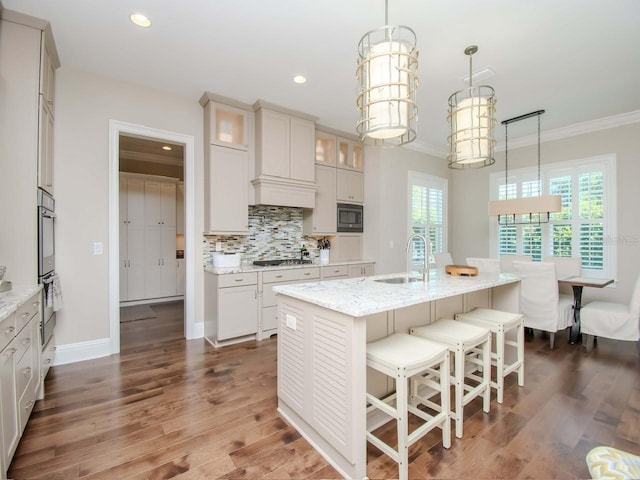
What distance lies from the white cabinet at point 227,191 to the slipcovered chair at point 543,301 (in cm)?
332

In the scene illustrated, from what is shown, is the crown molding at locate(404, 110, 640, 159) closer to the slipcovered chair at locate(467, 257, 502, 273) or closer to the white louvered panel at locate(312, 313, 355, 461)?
the slipcovered chair at locate(467, 257, 502, 273)

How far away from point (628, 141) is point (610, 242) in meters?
1.36

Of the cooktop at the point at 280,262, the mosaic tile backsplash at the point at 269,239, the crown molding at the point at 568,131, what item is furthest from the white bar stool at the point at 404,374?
the crown molding at the point at 568,131

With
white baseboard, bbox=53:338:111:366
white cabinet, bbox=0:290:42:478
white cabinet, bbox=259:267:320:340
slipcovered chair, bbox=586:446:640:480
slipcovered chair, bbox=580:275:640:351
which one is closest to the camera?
slipcovered chair, bbox=586:446:640:480

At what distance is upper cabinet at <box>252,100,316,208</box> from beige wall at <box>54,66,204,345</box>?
1.39 m

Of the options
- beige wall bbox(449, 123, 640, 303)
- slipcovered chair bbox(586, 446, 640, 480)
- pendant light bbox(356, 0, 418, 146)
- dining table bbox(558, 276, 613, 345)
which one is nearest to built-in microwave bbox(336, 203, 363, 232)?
beige wall bbox(449, 123, 640, 303)

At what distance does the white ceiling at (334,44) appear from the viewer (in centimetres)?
220

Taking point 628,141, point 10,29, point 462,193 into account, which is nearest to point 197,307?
point 10,29

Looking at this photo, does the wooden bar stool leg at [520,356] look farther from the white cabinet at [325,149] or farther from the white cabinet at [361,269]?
the white cabinet at [325,149]

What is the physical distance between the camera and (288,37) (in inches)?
99.4

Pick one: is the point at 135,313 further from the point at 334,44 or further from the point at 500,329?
the point at 500,329

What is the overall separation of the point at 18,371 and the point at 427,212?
5333 mm

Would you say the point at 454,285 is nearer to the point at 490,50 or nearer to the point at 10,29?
the point at 490,50

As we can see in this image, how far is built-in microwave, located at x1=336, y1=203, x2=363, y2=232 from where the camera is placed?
185 inches
